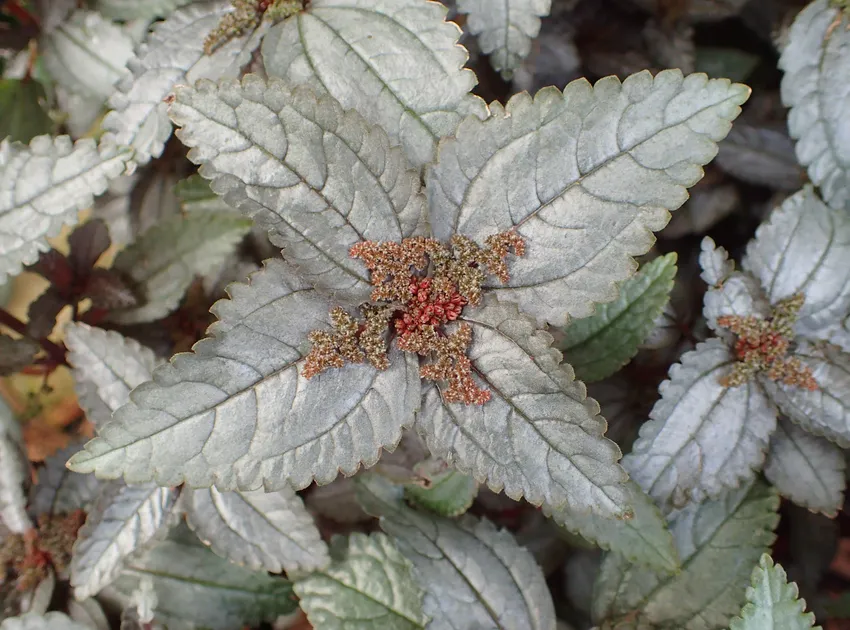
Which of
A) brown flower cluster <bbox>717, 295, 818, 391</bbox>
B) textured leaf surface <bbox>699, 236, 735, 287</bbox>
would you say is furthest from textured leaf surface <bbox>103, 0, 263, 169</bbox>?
brown flower cluster <bbox>717, 295, 818, 391</bbox>

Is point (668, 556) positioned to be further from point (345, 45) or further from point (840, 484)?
point (345, 45)

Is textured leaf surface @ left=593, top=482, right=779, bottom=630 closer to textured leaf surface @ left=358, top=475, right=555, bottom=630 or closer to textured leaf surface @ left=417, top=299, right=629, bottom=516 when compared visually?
textured leaf surface @ left=358, top=475, right=555, bottom=630

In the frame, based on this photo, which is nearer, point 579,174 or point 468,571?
point 579,174

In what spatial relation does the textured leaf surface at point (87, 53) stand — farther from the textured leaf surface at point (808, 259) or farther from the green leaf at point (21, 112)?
the textured leaf surface at point (808, 259)

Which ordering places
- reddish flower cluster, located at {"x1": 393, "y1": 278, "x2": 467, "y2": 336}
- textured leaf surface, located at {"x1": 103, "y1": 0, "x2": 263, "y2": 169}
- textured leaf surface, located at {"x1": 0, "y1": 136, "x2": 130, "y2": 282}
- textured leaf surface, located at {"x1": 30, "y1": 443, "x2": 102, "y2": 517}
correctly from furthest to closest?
1. textured leaf surface, located at {"x1": 30, "y1": 443, "x2": 102, "y2": 517}
2. textured leaf surface, located at {"x1": 103, "y1": 0, "x2": 263, "y2": 169}
3. textured leaf surface, located at {"x1": 0, "y1": 136, "x2": 130, "y2": 282}
4. reddish flower cluster, located at {"x1": 393, "y1": 278, "x2": 467, "y2": 336}

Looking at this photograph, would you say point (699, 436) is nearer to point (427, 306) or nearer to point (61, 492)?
point (427, 306)

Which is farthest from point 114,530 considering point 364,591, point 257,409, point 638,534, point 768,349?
point 768,349

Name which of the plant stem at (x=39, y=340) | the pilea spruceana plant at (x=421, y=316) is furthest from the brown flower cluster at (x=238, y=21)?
the plant stem at (x=39, y=340)

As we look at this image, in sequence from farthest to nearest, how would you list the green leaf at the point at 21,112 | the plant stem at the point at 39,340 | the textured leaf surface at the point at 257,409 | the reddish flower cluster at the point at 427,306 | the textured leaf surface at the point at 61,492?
1. the green leaf at the point at 21,112
2. the plant stem at the point at 39,340
3. the textured leaf surface at the point at 61,492
4. the reddish flower cluster at the point at 427,306
5. the textured leaf surface at the point at 257,409
